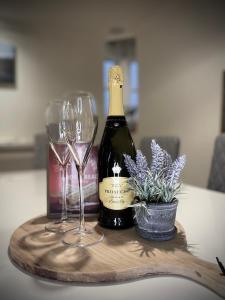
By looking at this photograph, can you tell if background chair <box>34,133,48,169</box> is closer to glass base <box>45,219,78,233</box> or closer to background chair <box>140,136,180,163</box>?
background chair <box>140,136,180,163</box>

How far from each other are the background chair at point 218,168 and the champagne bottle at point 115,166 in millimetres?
879

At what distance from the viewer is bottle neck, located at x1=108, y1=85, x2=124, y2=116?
728 mm

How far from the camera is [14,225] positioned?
0.84m

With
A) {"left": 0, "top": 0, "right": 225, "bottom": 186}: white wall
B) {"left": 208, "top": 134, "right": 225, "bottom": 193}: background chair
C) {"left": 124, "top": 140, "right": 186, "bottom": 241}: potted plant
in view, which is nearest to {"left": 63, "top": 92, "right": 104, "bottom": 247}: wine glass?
{"left": 124, "top": 140, "right": 186, "bottom": 241}: potted plant

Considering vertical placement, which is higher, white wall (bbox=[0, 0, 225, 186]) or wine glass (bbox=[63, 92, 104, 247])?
white wall (bbox=[0, 0, 225, 186])

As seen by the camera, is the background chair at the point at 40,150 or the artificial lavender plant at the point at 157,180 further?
the background chair at the point at 40,150

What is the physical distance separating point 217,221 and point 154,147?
0.35 metres

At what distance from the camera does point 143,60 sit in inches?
155

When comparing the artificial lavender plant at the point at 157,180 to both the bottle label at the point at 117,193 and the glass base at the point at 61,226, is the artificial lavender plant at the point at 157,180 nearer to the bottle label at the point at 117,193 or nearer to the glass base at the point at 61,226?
the bottle label at the point at 117,193

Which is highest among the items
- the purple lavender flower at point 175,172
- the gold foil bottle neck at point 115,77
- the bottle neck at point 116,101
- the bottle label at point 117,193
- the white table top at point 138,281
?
the gold foil bottle neck at point 115,77

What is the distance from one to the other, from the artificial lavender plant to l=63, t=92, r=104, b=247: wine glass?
0.11 m

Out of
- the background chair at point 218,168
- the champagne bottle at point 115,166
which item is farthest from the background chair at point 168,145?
the champagne bottle at point 115,166

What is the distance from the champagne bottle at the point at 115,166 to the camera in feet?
2.35

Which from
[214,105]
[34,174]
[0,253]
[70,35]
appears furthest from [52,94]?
[0,253]
